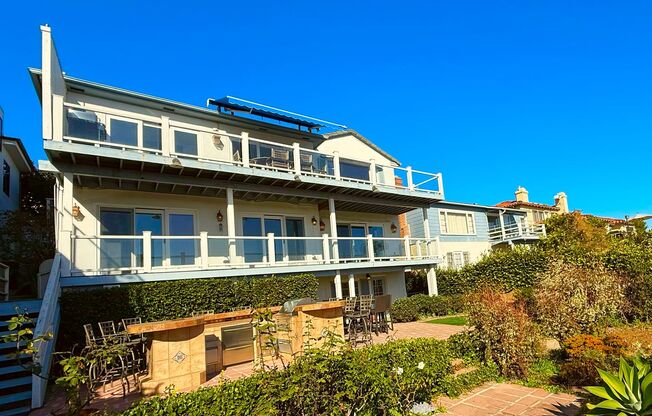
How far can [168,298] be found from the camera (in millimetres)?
10617

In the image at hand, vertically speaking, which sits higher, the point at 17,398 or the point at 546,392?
the point at 17,398

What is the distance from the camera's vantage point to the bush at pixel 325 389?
4.29 m

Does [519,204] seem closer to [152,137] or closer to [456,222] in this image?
[456,222]

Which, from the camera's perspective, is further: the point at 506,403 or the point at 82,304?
the point at 82,304

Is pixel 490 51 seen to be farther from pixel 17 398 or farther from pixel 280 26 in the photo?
pixel 17 398

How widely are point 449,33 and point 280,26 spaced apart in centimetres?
774

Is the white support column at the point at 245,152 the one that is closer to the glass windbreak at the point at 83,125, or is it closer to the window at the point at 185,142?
the window at the point at 185,142

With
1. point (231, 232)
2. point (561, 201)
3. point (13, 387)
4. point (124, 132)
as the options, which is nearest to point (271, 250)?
point (231, 232)

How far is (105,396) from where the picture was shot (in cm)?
724

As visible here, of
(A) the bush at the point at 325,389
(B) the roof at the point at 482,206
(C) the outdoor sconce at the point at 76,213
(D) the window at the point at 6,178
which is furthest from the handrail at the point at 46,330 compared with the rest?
(B) the roof at the point at 482,206

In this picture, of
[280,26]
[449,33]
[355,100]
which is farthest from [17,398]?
[355,100]

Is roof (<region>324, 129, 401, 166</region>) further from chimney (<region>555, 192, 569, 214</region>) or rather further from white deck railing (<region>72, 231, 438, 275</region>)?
chimney (<region>555, 192, 569, 214</region>)

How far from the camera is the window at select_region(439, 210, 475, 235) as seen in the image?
28202mm

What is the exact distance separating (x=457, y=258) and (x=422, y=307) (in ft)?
41.1
